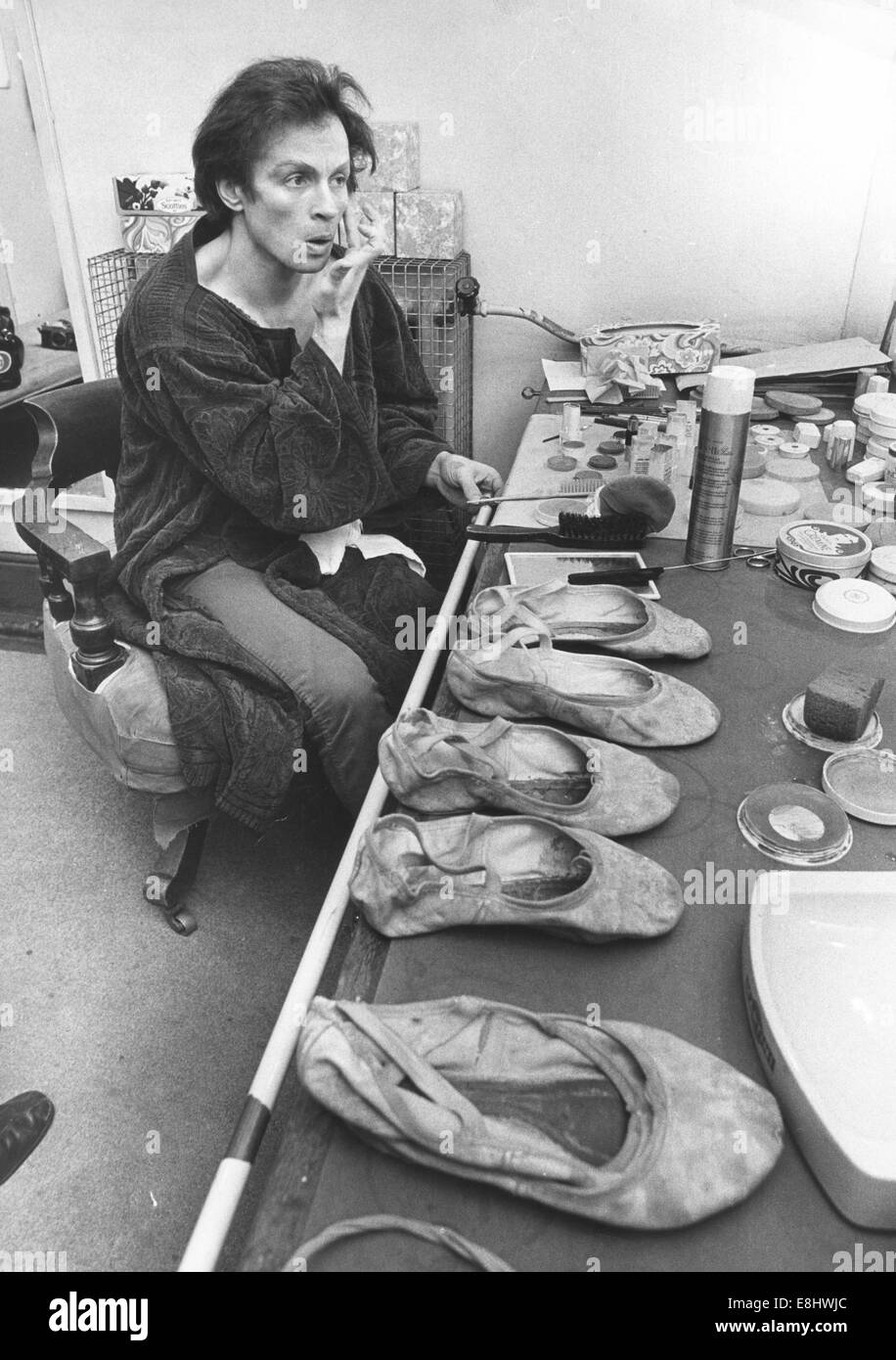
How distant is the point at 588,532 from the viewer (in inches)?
57.9

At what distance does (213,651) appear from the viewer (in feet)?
4.99

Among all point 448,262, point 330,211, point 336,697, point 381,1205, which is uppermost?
point 330,211

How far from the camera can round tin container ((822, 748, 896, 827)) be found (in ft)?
3.20

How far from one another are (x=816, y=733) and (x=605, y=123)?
1616 mm

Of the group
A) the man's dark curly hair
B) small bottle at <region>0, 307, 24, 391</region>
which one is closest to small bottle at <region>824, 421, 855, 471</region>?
the man's dark curly hair

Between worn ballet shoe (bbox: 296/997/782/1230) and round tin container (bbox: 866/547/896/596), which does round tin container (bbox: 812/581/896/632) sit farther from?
worn ballet shoe (bbox: 296/997/782/1230)

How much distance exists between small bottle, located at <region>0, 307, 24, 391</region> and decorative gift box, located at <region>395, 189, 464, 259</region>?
1.26 metres

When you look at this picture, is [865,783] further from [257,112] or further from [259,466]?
[257,112]

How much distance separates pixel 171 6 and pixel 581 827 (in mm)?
2179

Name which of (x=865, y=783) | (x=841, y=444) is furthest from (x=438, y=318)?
(x=865, y=783)

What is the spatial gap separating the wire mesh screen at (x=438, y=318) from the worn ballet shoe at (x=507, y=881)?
147cm

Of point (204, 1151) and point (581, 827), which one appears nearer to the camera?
point (581, 827)
